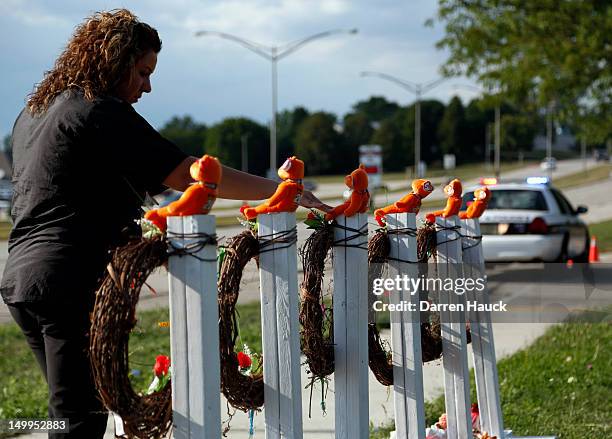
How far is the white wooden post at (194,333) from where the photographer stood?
103 inches

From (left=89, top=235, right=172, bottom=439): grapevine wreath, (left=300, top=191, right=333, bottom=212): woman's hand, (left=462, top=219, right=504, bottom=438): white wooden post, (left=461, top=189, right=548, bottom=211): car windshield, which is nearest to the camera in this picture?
(left=89, top=235, right=172, bottom=439): grapevine wreath

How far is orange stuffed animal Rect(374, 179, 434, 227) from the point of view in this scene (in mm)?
3818

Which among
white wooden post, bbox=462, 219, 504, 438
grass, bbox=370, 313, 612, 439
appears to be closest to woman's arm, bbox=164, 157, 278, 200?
white wooden post, bbox=462, 219, 504, 438

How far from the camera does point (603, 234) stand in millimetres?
23328

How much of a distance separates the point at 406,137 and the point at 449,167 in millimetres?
49295

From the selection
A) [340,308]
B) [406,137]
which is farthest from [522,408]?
[406,137]

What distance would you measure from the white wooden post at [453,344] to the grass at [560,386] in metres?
0.97

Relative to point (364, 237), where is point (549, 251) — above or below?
below

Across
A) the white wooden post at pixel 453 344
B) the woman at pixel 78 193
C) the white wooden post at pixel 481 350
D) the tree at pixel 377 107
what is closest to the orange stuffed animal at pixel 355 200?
the woman at pixel 78 193

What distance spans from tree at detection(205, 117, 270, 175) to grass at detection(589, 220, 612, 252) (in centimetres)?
8566

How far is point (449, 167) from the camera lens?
188 feet

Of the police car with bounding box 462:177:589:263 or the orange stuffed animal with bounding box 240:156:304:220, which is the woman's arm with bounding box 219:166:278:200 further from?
the police car with bounding box 462:177:589:263

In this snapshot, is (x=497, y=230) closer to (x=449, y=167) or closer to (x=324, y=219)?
(x=324, y=219)

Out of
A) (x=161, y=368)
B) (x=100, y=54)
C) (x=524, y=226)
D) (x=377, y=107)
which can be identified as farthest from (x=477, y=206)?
(x=377, y=107)
